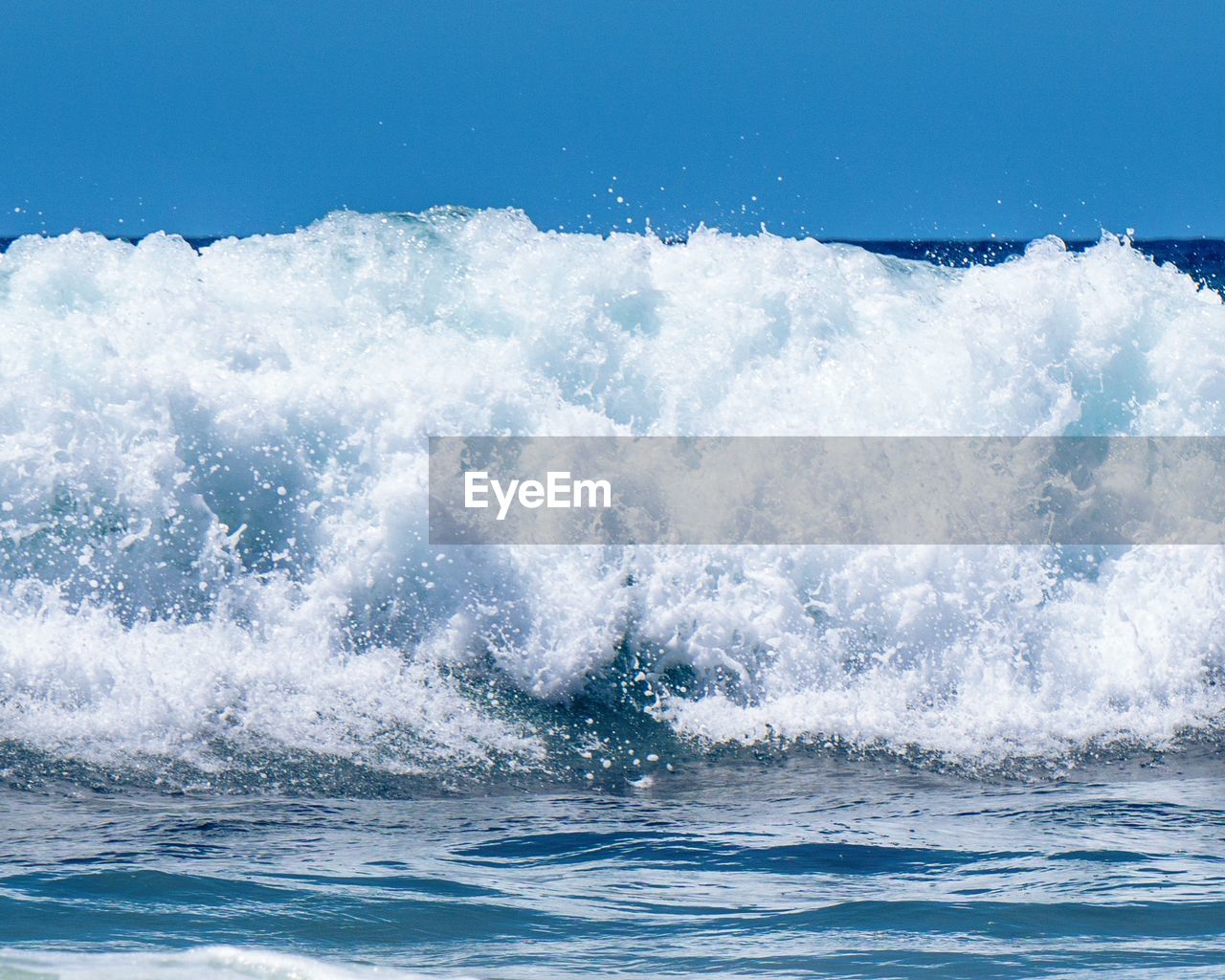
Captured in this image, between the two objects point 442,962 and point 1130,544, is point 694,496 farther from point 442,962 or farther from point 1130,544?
point 442,962

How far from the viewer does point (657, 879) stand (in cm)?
389

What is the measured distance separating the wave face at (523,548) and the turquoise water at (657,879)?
15.7 inches

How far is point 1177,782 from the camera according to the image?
488cm

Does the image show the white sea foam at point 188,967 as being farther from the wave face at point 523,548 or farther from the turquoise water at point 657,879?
the wave face at point 523,548

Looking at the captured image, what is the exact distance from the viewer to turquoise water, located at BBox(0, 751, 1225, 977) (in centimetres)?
321

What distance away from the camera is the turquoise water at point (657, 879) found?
321cm

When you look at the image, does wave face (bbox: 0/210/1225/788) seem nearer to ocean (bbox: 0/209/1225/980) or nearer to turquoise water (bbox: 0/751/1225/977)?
ocean (bbox: 0/209/1225/980)

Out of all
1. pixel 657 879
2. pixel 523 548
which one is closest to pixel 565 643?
pixel 523 548

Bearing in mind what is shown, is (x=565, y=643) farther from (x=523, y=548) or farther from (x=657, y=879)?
(x=657, y=879)

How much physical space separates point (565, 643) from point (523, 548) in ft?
2.00

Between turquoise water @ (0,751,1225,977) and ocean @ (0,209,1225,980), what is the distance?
2cm

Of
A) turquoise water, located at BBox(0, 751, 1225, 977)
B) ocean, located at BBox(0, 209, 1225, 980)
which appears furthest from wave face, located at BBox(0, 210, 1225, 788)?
turquoise water, located at BBox(0, 751, 1225, 977)

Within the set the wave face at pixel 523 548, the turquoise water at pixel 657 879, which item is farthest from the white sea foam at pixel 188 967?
the wave face at pixel 523 548

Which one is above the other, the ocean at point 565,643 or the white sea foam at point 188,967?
the ocean at point 565,643
